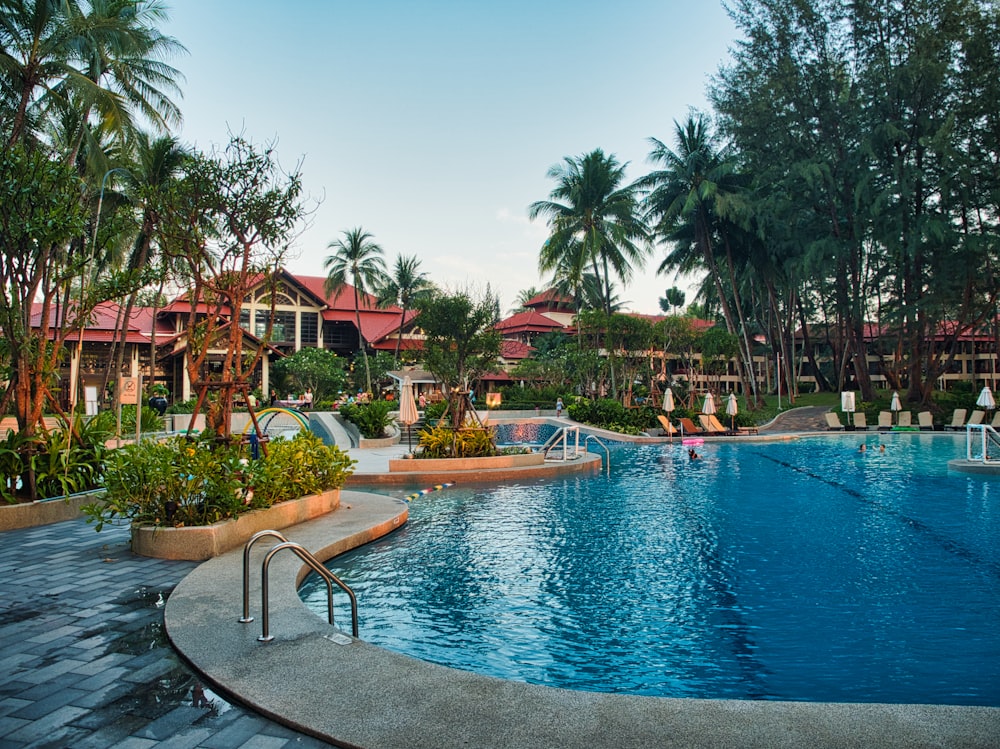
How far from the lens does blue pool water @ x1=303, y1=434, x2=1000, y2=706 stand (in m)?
4.49

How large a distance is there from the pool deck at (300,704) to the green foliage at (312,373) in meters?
31.6

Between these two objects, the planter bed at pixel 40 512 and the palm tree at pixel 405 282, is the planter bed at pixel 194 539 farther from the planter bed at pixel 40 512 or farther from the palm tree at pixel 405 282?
the palm tree at pixel 405 282

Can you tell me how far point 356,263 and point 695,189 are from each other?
20.7 metres

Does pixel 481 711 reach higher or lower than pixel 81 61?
lower

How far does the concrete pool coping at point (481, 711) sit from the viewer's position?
2.88 m

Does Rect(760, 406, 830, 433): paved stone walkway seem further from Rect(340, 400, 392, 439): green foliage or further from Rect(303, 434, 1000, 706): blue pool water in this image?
Rect(303, 434, 1000, 706): blue pool water

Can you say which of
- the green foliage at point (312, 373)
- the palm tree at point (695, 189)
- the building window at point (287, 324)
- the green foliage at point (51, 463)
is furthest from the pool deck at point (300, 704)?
the building window at point (287, 324)

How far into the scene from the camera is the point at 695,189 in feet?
114

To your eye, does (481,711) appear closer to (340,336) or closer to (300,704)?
(300,704)

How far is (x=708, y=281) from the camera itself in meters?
43.9

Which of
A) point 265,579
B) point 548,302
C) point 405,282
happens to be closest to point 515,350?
point 405,282

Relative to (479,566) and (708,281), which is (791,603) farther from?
(708,281)

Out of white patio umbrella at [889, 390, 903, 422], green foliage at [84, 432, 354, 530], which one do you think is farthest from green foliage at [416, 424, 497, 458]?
white patio umbrella at [889, 390, 903, 422]

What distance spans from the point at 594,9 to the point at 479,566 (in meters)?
12.7
